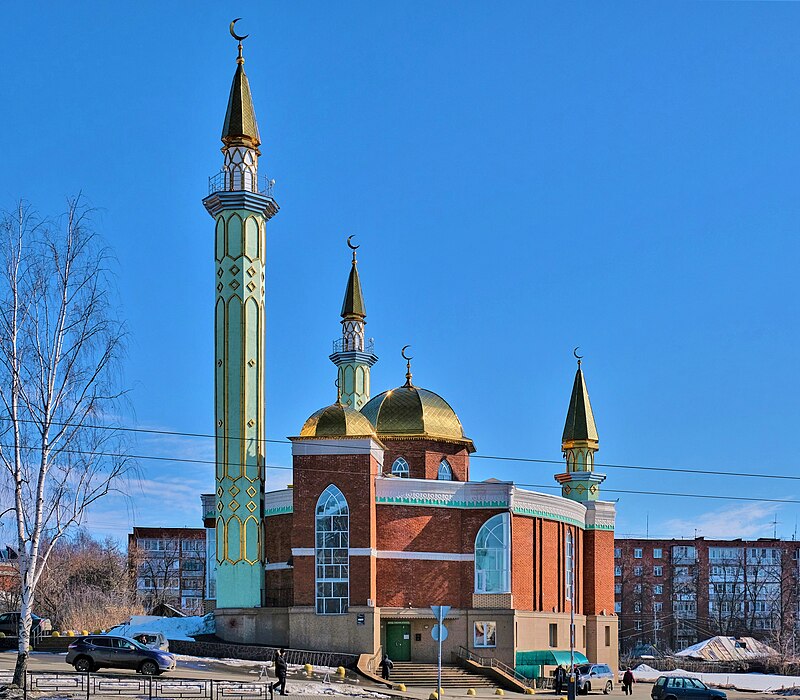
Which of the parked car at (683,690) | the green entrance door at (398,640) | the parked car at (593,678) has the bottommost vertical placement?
the parked car at (593,678)

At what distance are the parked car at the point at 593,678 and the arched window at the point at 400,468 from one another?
454 inches

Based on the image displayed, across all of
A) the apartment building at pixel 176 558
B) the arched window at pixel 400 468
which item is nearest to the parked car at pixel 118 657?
the arched window at pixel 400 468

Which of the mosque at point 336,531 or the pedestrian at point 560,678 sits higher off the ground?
the mosque at point 336,531

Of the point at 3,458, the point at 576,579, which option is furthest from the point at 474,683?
the point at 3,458

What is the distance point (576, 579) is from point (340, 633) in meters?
17.2

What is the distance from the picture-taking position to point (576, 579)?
2386 inches

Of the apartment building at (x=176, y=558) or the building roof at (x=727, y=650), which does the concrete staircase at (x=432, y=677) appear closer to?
the building roof at (x=727, y=650)

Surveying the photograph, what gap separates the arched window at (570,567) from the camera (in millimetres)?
58656

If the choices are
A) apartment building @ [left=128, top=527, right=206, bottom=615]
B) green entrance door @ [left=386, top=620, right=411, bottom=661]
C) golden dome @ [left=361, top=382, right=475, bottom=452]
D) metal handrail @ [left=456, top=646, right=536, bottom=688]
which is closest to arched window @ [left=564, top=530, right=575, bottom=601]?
golden dome @ [left=361, top=382, right=475, bottom=452]

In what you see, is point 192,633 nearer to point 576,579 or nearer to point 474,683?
point 474,683

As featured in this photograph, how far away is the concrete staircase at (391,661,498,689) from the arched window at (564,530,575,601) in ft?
38.8

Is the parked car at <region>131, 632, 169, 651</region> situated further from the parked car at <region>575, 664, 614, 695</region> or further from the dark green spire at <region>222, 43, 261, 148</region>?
the dark green spire at <region>222, 43, 261, 148</region>

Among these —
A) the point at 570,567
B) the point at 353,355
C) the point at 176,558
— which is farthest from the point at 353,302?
the point at 176,558

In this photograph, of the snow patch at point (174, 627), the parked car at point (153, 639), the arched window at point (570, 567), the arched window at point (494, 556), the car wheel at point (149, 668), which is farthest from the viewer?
the arched window at point (570, 567)
